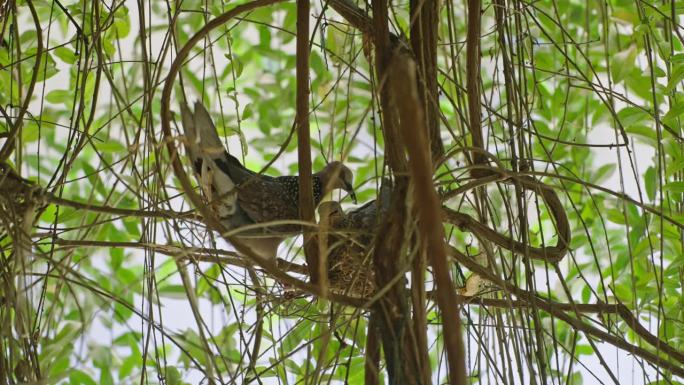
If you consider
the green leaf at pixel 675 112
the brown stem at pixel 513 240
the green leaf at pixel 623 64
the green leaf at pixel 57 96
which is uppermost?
the green leaf at pixel 57 96

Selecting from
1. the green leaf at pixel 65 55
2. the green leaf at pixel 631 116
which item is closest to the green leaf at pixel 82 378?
the green leaf at pixel 65 55

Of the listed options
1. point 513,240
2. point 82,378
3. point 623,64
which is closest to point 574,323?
point 513,240

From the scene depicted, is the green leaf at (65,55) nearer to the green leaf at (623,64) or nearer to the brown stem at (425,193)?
the green leaf at (623,64)

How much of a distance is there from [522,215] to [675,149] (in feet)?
2.35

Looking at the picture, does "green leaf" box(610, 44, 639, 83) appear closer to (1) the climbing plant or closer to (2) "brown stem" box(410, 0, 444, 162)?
(1) the climbing plant

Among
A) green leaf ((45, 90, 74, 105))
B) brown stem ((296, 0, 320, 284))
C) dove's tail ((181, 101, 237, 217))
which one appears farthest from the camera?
green leaf ((45, 90, 74, 105))

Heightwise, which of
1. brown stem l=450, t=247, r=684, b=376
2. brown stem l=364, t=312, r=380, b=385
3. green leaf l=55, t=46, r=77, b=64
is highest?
green leaf l=55, t=46, r=77, b=64

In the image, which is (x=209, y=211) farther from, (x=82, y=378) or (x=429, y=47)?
(x=82, y=378)

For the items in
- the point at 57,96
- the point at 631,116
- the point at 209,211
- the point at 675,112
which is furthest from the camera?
the point at 57,96

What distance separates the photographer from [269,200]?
6.04 ft

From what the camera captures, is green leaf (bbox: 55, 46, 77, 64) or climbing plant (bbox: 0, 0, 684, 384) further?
green leaf (bbox: 55, 46, 77, 64)

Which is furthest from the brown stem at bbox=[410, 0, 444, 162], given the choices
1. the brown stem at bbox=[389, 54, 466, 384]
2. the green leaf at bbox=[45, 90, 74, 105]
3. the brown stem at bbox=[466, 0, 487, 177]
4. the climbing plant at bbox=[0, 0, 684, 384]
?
the green leaf at bbox=[45, 90, 74, 105]

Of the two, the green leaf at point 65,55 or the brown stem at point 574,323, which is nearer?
the brown stem at point 574,323

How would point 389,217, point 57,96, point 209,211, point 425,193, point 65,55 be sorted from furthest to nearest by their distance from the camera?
point 57,96, point 65,55, point 209,211, point 389,217, point 425,193
